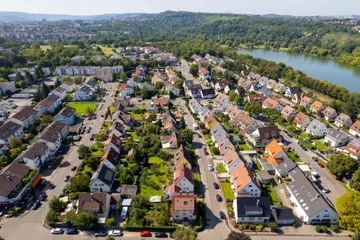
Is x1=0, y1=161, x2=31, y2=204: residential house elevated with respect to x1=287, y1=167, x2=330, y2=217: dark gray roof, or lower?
lower

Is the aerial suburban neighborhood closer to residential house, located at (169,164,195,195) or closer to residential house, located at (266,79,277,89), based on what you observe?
residential house, located at (169,164,195,195)

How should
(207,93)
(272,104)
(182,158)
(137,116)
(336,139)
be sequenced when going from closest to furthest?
(182,158)
(336,139)
(137,116)
(272,104)
(207,93)

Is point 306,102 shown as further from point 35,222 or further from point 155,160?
point 35,222

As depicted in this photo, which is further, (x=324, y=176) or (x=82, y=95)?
(x=82, y=95)

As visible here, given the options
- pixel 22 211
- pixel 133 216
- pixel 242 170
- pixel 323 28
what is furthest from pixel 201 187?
pixel 323 28

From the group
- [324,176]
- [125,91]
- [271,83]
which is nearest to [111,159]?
[324,176]

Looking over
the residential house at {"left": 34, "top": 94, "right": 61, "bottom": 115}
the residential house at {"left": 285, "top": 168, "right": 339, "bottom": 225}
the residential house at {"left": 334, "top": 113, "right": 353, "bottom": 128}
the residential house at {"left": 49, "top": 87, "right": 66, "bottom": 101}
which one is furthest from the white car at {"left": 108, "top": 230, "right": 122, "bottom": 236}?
the residential house at {"left": 334, "top": 113, "right": 353, "bottom": 128}

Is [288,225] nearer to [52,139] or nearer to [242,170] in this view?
[242,170]
